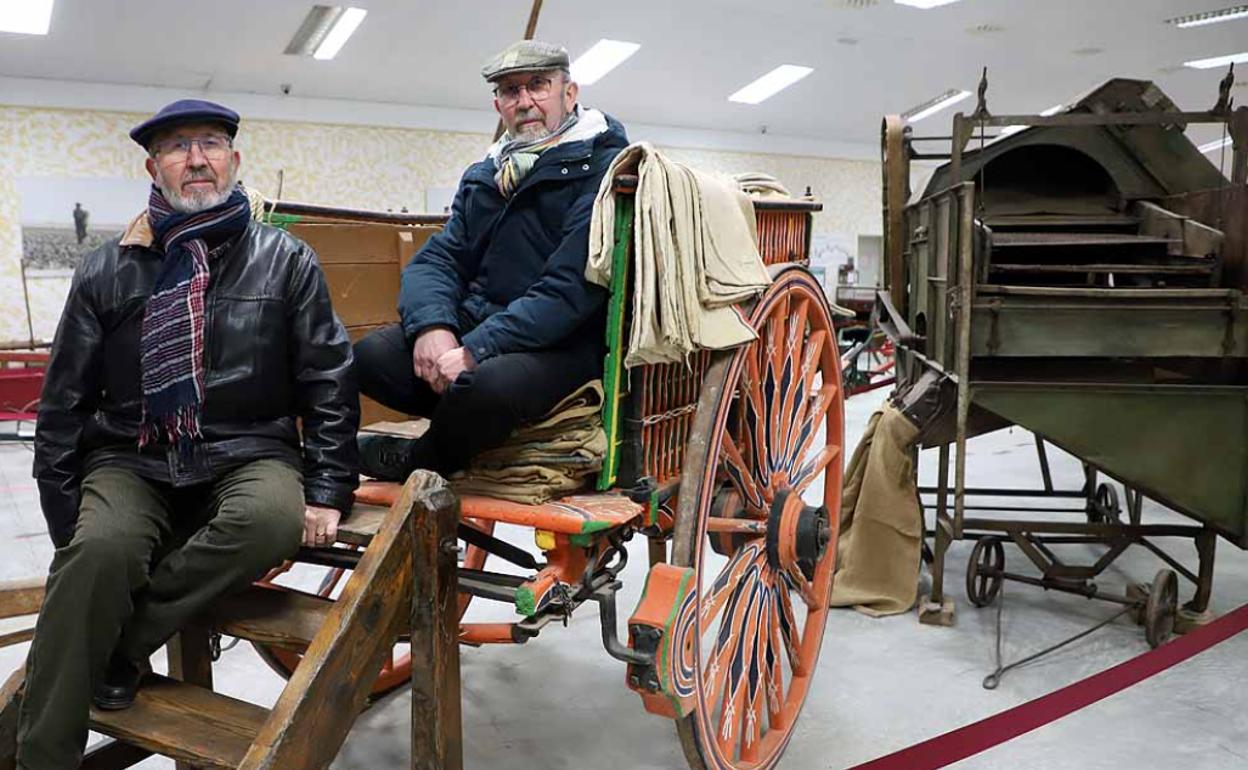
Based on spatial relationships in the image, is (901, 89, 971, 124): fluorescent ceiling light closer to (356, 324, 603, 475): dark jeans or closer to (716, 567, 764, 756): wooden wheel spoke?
(716, 567, 764, 756): wooden wheel spoke

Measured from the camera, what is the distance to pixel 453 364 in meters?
2.10

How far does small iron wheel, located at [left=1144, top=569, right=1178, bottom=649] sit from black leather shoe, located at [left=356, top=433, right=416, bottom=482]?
2701mm

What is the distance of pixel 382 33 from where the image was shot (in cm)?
898

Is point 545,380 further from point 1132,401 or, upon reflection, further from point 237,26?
point 237,26

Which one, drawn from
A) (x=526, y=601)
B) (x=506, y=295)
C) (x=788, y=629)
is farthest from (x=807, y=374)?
(x=526, y=601)

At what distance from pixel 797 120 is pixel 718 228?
12.0 meters

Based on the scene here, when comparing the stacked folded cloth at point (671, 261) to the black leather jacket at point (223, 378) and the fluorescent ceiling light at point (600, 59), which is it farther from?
the fluorescent ceiling light at point (600, 59)

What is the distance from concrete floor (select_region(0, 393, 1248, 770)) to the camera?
2734mm

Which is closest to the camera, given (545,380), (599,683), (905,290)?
(545,380)

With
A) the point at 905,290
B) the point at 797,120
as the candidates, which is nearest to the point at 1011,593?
the point at 905,290

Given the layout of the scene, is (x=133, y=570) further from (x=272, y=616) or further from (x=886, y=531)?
(x=886, y=531)

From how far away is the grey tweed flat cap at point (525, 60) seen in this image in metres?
2.24

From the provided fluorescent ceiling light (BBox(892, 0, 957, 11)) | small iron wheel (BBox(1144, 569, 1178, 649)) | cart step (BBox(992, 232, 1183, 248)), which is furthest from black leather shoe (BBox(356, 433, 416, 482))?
fluorescent ceiling light (BBox(892, 0, 957, 11))

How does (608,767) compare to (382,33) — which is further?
(382,33)
